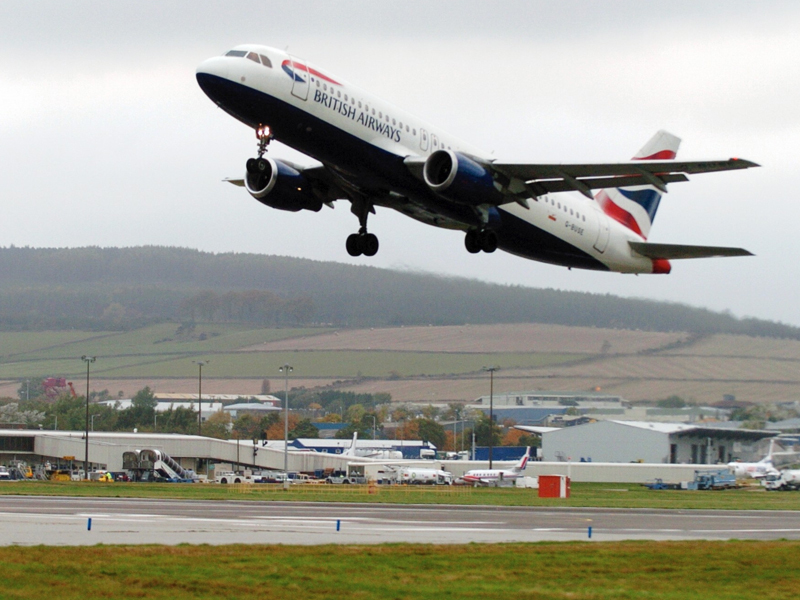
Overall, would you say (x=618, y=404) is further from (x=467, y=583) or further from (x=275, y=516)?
(x=467, y=583)

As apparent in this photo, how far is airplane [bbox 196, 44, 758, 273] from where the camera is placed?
36.5 m

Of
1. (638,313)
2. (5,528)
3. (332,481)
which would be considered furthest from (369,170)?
(638,313)

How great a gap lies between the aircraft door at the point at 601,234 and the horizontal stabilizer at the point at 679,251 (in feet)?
4.98

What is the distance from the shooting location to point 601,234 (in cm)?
4847

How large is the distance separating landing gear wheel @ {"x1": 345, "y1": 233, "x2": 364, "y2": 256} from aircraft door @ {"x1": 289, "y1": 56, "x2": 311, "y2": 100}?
8890mm

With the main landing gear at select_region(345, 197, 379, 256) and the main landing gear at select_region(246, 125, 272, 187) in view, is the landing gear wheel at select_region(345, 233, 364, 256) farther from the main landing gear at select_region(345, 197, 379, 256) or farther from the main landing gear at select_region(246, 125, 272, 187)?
the main landing gear at select_region(246, 125, 272, 187)

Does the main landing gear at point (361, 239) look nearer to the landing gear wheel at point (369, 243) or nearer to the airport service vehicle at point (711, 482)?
the landing gear wheel at point (369, 243)

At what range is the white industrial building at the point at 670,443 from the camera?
98438 millimetres

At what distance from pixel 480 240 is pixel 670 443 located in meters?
62.6

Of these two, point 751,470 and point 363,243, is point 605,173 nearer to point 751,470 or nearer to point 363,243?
point 363,243

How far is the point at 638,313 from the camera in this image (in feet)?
319

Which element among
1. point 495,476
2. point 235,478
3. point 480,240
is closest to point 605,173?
point 480,240

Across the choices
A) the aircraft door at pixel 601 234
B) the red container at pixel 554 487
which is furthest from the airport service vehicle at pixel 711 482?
the aircraft door at pixel 601 234

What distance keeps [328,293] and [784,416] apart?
296 ft
